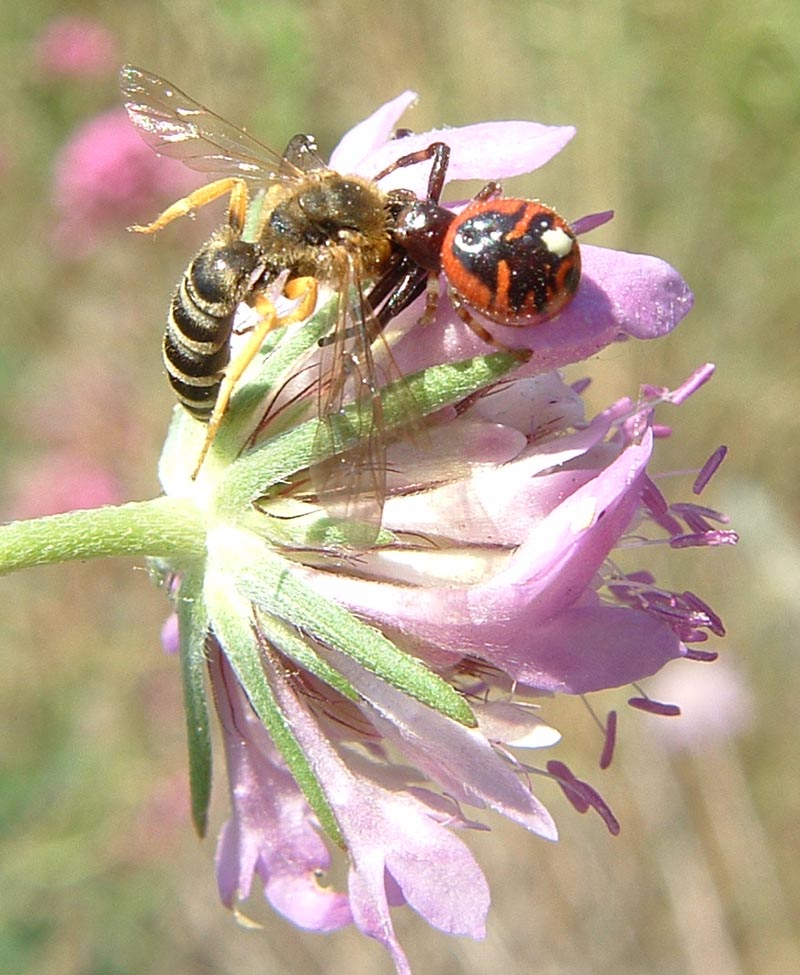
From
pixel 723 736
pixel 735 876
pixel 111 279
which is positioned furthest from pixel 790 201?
pixel 111 279

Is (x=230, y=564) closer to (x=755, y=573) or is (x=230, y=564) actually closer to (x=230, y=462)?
(x=230, y=462)

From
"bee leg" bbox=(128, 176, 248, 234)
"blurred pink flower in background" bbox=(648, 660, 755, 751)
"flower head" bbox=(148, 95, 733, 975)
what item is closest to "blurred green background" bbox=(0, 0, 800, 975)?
"blurred pink flower in background" bbox=(648, 660, 755, 751)

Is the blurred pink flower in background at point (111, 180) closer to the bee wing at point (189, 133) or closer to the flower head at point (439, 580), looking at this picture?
the bee wing at point (189, 133)

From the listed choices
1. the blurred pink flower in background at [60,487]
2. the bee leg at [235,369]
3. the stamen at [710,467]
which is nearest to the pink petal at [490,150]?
the bee leg at [235,369]

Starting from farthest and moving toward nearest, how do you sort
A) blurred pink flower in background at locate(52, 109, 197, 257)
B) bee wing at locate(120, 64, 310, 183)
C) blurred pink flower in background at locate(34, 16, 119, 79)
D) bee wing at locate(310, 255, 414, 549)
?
blurred pink flower in background at locate(34, 16, 119, 79), blurred pink flower in background at locate(52, 109, 197, 257), bee wing at locate(120, 64, 310, 183), bee wing at locate(310, 255, 414, 549)

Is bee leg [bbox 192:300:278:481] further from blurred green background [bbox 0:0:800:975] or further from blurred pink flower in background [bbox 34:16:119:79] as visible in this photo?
blurred pink flower in background [bbox 34:16:119:79]
